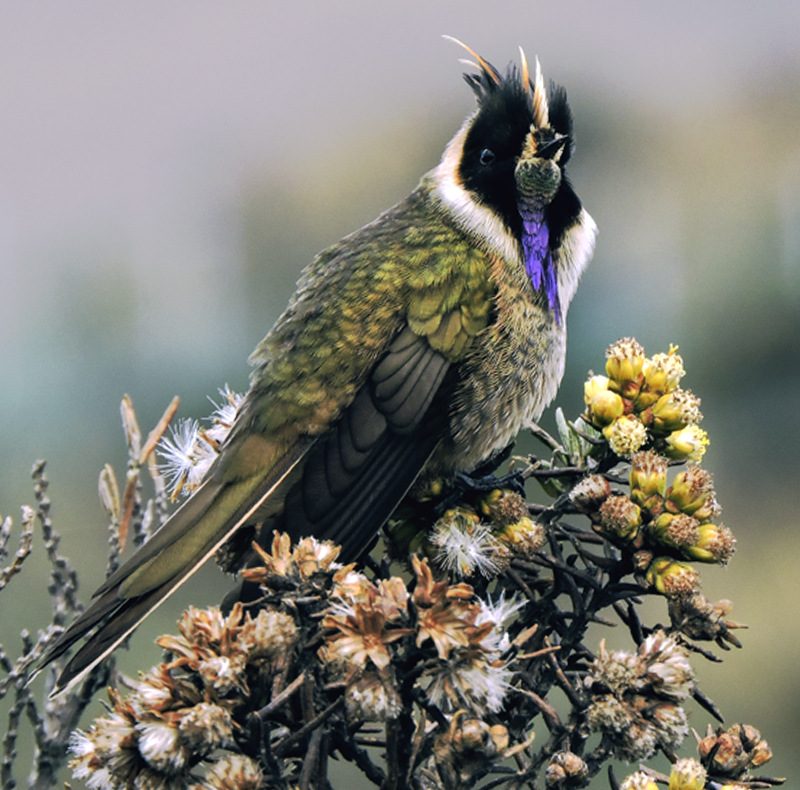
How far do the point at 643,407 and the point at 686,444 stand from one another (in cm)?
9

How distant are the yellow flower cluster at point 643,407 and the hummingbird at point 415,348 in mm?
470

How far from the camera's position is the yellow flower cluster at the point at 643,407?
1553 mm

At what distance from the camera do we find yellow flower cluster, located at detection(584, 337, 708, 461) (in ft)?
5.09

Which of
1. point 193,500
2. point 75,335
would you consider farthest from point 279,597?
point 75,335

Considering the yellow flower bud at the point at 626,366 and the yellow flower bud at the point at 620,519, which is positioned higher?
the yellow flower bud at the point at 626,366

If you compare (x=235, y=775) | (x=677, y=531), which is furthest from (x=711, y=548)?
(x=235, y=775)

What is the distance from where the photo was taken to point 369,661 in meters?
1.12

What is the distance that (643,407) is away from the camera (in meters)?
1.58

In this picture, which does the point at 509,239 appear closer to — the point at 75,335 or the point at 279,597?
the point at 279,597

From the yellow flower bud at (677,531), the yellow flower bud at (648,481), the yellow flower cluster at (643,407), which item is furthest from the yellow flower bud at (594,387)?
the yellow flower bud at (677,531)

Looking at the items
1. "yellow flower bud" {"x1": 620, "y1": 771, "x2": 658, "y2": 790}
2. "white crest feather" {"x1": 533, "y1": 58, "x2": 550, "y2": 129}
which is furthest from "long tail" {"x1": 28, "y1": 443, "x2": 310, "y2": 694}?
"white crest feather" {"x1": 533, "y1": 58, "x2": 550, "y2": 129}

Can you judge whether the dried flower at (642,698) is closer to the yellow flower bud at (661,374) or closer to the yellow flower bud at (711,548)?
the yellow flower bud at (711,548)

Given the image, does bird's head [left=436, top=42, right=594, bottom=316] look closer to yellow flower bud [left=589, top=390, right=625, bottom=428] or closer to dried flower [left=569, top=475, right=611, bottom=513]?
yellow flower bud [left=589, top=390, right=625, bottom=428]

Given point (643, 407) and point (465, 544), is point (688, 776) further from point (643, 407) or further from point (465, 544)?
point (643, 407)
